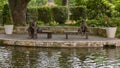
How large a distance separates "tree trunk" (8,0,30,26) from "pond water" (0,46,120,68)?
6321mm

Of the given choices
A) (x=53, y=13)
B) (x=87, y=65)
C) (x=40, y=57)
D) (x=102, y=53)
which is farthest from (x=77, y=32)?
(x=53, y=13)

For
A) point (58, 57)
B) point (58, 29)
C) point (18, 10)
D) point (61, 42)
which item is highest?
point (18, 10)

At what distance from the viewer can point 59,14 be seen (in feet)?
110

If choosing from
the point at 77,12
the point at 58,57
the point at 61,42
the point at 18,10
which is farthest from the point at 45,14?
the point at 58,57

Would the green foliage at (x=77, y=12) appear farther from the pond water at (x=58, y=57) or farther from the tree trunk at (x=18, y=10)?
→ the pond water at (x=58, y=57)

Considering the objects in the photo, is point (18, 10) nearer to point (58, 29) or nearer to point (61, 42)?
point (58, 29)

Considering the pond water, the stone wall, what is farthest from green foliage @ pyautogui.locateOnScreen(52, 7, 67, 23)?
the pond water

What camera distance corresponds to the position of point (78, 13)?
112ft

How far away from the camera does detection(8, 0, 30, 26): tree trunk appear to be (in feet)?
87.5

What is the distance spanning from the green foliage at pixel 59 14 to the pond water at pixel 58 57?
Result: 42.9 ft

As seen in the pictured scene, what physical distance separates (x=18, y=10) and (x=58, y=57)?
33.5 feet

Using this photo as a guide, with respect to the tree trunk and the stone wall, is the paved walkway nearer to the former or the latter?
the stone wall

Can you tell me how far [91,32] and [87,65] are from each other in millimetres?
9941

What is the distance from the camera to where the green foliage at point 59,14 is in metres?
33.6
